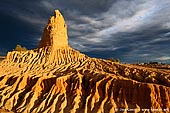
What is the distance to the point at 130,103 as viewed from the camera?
976 inches

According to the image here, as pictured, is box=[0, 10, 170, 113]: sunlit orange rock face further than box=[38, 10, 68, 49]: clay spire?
No

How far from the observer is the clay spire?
130 feet

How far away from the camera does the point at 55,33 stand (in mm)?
39625

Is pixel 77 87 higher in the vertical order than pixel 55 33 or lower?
lower

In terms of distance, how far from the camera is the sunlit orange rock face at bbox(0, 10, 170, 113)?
2444cm

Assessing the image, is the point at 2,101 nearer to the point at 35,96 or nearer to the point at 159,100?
the point at 35,96

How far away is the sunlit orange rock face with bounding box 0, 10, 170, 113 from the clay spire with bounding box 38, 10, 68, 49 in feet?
9.86

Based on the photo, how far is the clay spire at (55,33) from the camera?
39531mm

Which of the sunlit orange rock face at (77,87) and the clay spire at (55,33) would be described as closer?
the sunlit orange rock face at (77,87)

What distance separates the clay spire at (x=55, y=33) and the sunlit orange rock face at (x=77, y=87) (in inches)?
118

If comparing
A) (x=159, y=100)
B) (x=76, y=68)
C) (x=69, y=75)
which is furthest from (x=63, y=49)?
(x=159, y=100)

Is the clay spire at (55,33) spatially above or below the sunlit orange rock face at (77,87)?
above

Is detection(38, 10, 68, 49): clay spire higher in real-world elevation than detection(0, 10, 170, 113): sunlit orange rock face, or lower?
higher

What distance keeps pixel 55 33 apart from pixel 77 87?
46.0 feet
